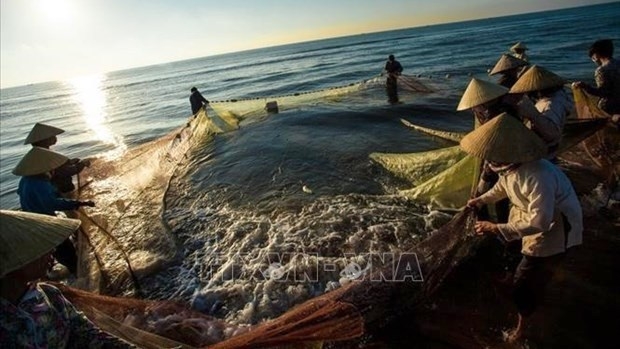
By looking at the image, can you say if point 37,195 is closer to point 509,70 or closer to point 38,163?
point 38,163

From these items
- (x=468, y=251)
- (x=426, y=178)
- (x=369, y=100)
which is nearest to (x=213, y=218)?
(x=426, y=178)

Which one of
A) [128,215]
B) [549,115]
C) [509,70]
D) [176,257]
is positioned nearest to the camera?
[549,115]

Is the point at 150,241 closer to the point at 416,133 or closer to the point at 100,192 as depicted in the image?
the point at 100,192

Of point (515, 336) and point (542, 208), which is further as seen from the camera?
point (515, 336)

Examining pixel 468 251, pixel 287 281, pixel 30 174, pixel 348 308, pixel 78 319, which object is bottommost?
pixel 287 281

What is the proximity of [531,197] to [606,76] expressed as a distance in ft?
14.5

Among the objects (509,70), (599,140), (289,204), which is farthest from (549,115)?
(289,204)

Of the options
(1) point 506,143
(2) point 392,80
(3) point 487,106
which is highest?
(3) point 487,106

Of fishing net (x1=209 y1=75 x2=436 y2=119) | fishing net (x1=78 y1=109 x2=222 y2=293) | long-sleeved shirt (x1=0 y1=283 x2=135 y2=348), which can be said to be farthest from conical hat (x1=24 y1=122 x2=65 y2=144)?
fishing net (x1=209 y1=75 x2=436 y2=119)

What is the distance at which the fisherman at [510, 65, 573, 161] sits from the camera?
4.00m

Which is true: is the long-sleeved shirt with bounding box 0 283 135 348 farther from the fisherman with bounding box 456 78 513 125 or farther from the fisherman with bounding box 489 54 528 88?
the fisherman with bounding box 489 54 528 88

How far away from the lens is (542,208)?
2.75 m

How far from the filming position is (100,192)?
27.1 ft

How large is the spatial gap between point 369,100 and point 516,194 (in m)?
13.8
